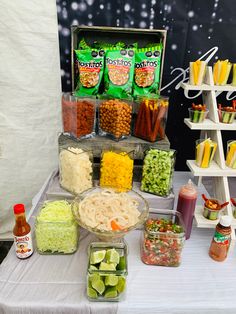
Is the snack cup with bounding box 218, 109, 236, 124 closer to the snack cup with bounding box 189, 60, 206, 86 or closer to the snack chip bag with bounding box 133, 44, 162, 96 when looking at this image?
the snack cup with bounding box 189, 60, 206, 86

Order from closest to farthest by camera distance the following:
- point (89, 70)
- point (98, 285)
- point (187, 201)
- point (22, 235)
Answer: point (98, 285)
point (22, 235)
point (187, 201)
point (89, 70)

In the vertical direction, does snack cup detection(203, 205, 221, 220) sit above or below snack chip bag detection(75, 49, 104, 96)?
below

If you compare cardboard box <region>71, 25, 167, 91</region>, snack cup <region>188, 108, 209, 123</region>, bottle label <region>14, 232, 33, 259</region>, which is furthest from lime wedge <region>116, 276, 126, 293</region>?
cardboard box <region>71, 25, 167, 91</region>

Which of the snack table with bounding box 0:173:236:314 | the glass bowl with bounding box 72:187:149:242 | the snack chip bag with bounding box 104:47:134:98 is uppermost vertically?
the snack chip bag with bounding box 104:47:134:98

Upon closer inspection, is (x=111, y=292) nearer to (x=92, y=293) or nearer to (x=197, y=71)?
(x=92, y=293)

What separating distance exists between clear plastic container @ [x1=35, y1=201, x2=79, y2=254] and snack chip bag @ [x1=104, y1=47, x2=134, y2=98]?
2.20 ft

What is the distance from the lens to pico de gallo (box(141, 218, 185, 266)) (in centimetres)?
98

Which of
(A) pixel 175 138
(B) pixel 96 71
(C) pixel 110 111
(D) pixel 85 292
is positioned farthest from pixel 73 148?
(A) pixel 175 138

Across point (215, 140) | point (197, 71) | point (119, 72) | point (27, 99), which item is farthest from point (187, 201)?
point (27, 99)

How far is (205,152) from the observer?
120cm

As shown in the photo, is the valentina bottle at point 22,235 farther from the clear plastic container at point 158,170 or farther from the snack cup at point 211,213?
the snack cup at point 211,213

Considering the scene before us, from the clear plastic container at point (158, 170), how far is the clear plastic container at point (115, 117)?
0.17 metres

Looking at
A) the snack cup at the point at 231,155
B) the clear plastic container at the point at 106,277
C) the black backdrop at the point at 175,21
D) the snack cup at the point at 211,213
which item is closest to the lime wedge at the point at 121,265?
the clear plastic container at the point at 106,277

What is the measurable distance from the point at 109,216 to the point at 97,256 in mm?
176
